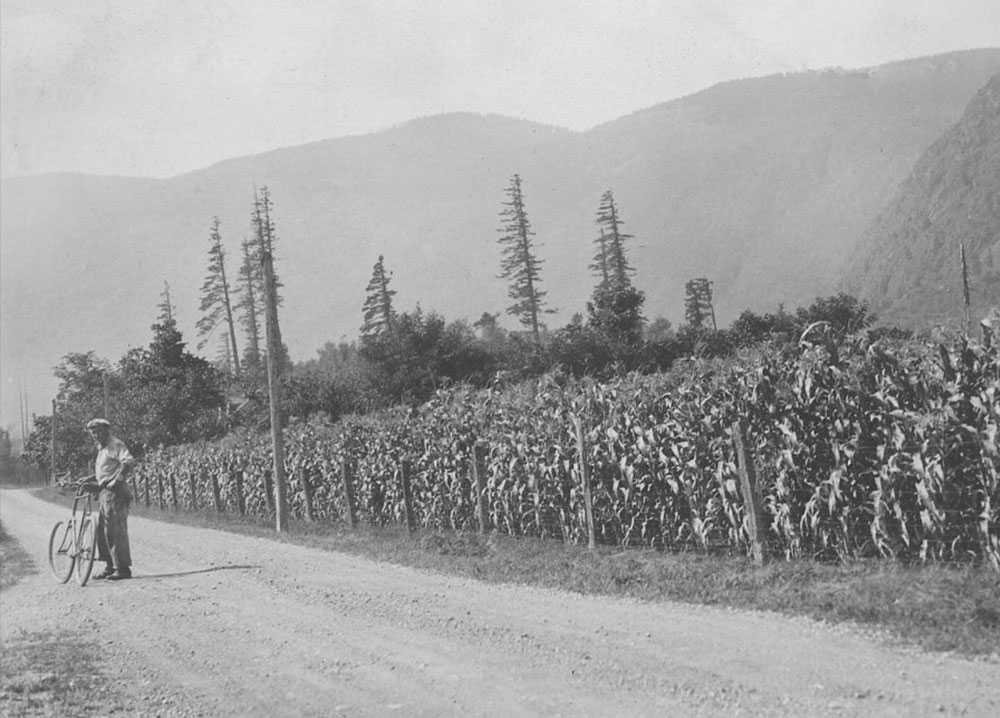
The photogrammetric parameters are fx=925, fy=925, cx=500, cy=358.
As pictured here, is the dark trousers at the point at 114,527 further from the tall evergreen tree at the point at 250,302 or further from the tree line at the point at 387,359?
the tall evergreen tree at the point at 250,302

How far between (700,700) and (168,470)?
32.4 m

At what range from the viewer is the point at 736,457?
9.44m

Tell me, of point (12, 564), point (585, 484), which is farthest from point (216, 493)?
point (585, 484)

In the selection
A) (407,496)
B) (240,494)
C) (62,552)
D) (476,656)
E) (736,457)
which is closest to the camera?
(476,656)

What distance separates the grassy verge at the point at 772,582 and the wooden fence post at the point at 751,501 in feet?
0.69

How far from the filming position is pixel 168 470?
3438cm

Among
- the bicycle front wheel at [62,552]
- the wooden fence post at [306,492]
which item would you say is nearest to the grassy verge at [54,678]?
the bicycle front wheel at [62,552]

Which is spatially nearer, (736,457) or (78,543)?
(736,457)

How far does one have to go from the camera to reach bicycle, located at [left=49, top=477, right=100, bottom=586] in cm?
1117

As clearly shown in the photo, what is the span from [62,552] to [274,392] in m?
8.68

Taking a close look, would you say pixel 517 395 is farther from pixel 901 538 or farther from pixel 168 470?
pixel 168 470

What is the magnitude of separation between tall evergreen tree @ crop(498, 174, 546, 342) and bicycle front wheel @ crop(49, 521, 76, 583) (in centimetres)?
7090

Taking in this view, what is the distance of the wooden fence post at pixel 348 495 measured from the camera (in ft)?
59.9

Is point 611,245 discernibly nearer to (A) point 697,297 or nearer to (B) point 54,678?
(A) point 697,297
